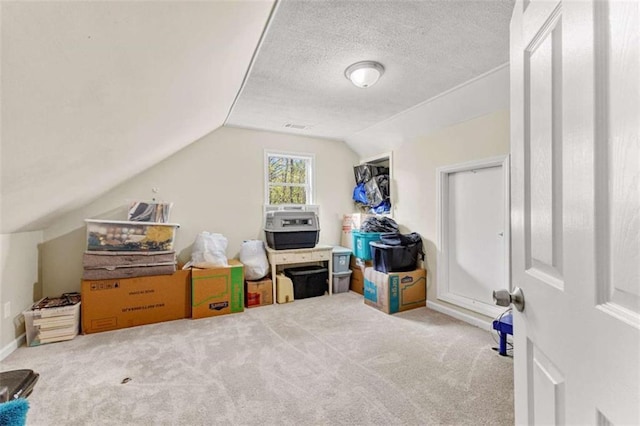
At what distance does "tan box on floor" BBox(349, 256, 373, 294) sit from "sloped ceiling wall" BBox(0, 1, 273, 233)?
2.89 m

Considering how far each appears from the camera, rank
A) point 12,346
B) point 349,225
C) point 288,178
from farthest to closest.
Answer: point 349,225 → point 288,178 → point 12,346

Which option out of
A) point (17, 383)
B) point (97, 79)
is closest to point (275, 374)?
point (17, 383)

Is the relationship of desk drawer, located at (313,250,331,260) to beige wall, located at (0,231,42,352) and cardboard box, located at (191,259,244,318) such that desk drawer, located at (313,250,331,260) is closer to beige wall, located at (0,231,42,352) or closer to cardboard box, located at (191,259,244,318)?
cardboard box, located at (191,259,244,318)

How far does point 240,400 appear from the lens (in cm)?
179

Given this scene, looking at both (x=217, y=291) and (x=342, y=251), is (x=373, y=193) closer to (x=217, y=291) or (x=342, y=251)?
(x=342, y=251)

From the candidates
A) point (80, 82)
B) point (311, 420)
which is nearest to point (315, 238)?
point (311, 420)

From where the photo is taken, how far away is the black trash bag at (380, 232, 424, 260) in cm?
351

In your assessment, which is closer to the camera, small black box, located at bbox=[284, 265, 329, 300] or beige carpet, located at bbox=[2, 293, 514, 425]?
beige carpet, located at bbox=[2, 293, 514, 425]

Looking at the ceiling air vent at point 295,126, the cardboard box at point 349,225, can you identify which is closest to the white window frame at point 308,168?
the ceiling air vent at point 295,126

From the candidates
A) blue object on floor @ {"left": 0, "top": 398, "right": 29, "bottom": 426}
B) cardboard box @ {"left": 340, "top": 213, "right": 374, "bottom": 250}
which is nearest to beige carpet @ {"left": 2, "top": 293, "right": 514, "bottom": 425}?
blue object on floor @ {"left": 0, "top": 398, "right": 29, "bottom": 426}

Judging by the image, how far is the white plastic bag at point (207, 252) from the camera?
11.0 feet

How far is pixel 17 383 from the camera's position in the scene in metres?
A: 0.87

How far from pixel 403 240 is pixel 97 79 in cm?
319

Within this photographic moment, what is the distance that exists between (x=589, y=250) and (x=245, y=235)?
3.92m
